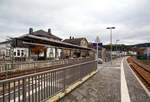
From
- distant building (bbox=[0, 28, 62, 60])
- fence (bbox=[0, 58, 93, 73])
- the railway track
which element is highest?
distant building (bbox=[0, 28, 62, 60])

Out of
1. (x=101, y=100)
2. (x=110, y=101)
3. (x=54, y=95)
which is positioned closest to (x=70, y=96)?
(x=54, y=95)

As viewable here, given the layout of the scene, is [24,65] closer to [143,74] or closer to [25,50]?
[25,50]

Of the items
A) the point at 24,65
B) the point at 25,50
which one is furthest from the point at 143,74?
the point at 25,50

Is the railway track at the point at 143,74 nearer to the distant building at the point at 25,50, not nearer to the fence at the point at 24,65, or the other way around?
the fence at the point at 24,65

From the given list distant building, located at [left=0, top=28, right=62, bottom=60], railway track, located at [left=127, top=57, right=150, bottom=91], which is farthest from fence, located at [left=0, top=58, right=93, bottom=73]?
railway track, located at [left=127, top=57, right=150, bottom=91]

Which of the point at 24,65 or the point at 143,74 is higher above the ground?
the point at 24,65

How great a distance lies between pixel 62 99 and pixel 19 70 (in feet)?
19.2

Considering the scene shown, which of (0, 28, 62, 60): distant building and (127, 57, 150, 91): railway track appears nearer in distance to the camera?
(0, 28, 62, 60): distant building

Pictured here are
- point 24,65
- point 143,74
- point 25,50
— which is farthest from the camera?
point 25,50

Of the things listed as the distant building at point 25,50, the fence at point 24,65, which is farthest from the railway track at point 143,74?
the distant building at point 25,50

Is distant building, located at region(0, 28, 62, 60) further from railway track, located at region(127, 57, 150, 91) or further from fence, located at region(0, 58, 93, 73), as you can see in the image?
railway track, located at region(127, 57, 150, 91)

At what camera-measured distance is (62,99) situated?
299cm

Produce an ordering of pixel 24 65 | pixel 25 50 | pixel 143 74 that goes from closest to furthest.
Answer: pixel 24 65
pixel 143 74
pixel 25 50

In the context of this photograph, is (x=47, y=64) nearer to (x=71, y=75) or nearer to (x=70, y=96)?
(x=71, y=75)
